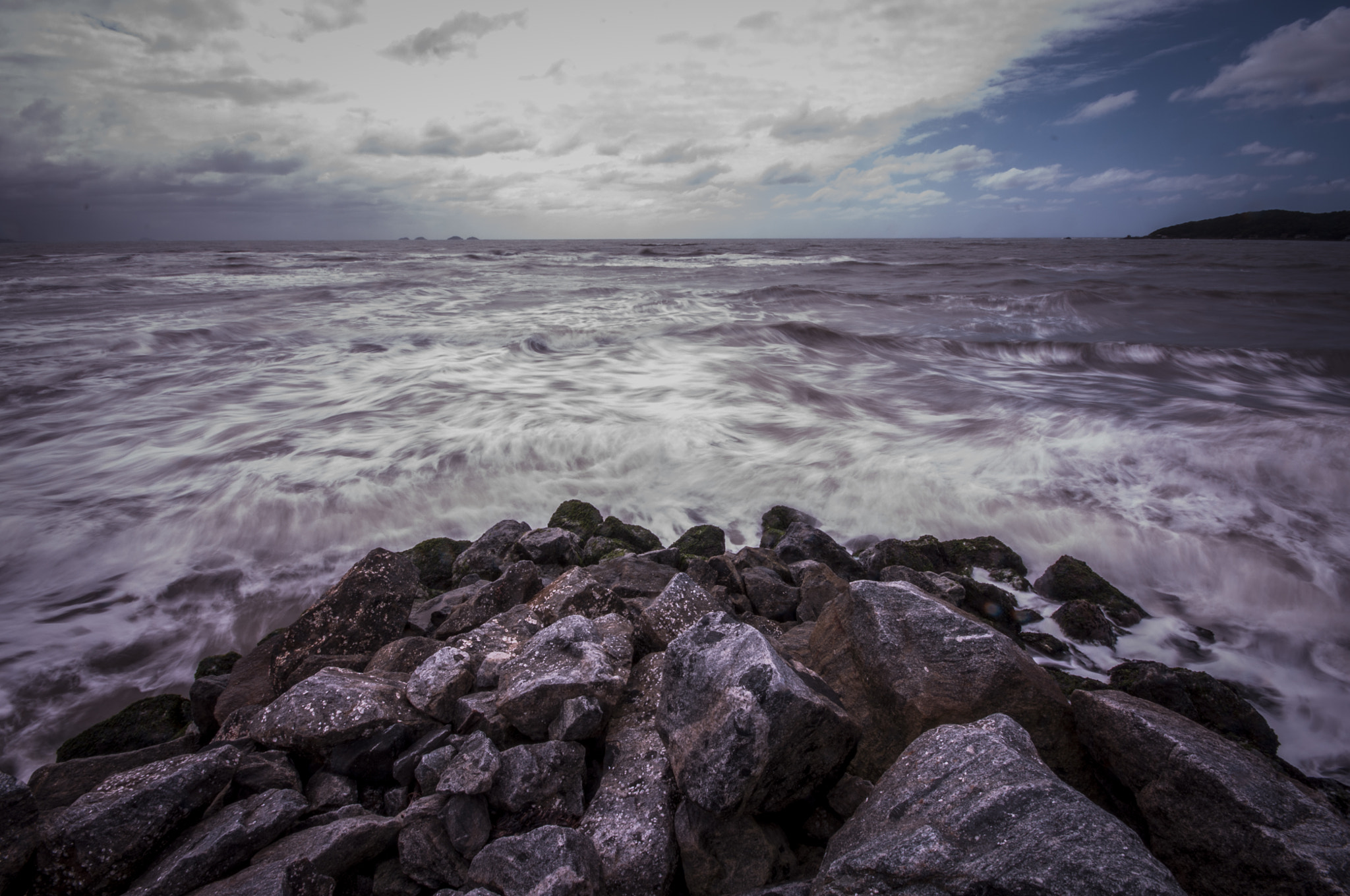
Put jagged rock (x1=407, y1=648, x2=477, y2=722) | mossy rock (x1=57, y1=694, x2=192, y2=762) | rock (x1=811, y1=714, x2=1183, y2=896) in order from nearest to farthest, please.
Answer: rock (x1=811, y1=714, x2=1183, y2=896)
jagged rock (x1=407, y1=648, x2=477, y2=722)
mossy rock (x1=57, y1=694, x2=192, y2=762)

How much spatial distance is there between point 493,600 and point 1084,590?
10.2 ft

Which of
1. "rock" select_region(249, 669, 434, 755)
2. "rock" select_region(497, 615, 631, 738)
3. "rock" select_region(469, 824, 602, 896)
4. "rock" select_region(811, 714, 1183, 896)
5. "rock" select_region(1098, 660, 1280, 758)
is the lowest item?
"rock" select_region(1098, 660, 1280, 758)

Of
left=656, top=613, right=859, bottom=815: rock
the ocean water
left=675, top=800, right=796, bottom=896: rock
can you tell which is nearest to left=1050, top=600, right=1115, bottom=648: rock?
the ocean water

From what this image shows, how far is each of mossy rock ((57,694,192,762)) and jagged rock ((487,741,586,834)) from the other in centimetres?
155

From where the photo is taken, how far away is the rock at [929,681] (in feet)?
6.12

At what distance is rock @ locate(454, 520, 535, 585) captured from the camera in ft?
11.1

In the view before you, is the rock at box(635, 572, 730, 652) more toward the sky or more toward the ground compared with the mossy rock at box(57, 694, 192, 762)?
more toward the sky

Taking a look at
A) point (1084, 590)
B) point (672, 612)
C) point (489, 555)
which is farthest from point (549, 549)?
point (1084, 590)

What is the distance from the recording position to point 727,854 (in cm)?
154

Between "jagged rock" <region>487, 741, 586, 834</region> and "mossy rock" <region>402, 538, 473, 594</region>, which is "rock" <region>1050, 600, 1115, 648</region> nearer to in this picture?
"jagged rock" <region>487, 741, 586, 834</region>

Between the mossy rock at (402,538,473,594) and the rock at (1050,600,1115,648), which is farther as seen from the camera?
the mossy rock at (402,538,473,594)

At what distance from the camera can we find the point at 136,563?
3846mm

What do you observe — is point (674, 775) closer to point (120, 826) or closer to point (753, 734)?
point (753, 734)

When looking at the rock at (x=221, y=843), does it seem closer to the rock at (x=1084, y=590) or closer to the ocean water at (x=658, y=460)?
the ocean water at (x=658, y=460)
